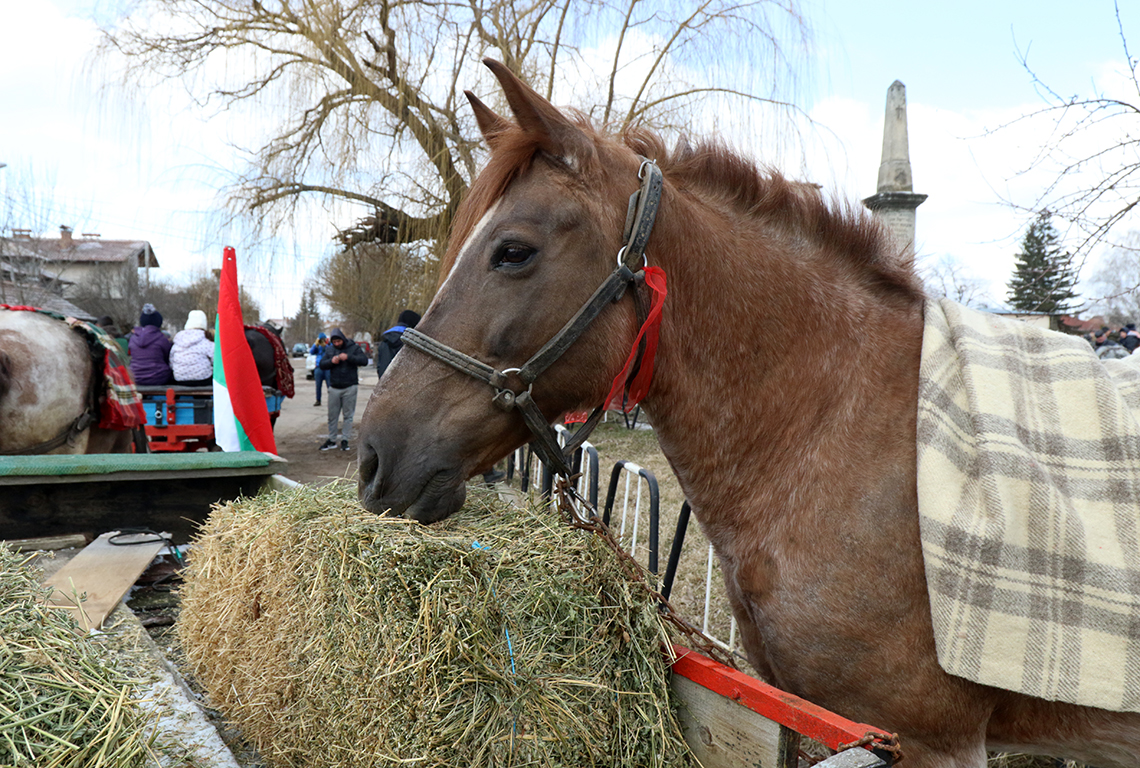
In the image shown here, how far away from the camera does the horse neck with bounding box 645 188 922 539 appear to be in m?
1.74

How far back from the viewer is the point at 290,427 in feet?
46.1

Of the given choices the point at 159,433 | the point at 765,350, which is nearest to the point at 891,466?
the point at 765,350

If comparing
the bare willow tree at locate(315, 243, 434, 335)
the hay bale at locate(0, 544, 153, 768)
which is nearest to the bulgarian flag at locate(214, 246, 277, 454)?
the bare willow tree at locate(315, 243, 434, 335)

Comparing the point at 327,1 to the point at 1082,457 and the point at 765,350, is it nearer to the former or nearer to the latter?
the point at 765,350

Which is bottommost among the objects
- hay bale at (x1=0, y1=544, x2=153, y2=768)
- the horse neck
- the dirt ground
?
the dirt ground

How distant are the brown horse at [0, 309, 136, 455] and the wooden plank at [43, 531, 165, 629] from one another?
2.54 meters

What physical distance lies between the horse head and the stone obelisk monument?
14.7 feet

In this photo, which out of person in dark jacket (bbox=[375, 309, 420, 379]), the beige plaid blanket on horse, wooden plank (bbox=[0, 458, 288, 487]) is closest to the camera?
the beige plaid blanket on horse

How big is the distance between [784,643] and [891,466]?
0.52 metres

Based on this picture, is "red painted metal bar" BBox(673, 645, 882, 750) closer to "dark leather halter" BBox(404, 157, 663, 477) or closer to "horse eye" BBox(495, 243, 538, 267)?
"dark leather halter" BBox(404, 157, 663, 477)

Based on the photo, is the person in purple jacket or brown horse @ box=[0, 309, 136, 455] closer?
brown horse @ box=[0, 309, 136, 455]

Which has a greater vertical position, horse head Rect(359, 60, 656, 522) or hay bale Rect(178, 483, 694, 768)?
horse head Rect(359, 60, 656, 522)

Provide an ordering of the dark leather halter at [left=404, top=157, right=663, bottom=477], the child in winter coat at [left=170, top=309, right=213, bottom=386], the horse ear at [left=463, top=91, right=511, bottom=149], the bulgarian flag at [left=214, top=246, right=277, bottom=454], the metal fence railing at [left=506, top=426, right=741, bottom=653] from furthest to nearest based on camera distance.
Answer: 1. the child in winter coat at [left=170, top=309, right=213, bottom=386]
2. the bulgarian flag at [left=214, top=246, right=277, bottom=454]
3. the metal fence railing at [left=506, top=426, right=741, bottom=653]
4. the horse ear at [left=463, top=91, right=511, bottom=149]
5. the dark leather halter at [left=404, top=157, right=663, bottom=477]

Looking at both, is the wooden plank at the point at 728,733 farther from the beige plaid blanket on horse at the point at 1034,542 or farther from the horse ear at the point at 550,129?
the horse ear at the point at 550,129
